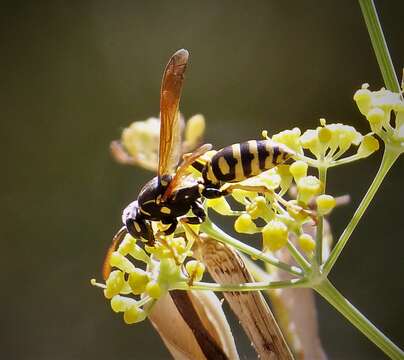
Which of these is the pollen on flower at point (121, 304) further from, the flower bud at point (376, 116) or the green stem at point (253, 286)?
the flower bud at point (376, 116)

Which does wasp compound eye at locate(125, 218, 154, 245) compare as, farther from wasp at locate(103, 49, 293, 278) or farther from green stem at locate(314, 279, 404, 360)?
green stem at locate(314, 279, 404, 360)

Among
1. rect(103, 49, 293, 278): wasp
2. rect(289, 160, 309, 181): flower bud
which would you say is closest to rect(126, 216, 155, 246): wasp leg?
rect(103, 49, 293, 278): wasp

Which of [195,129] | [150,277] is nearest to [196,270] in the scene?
[150,277]

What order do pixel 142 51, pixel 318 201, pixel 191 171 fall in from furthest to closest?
pixel 142 51 < pixel 191 171 < pixel 318 201

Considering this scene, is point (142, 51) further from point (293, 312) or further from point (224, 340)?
point (224, 340)

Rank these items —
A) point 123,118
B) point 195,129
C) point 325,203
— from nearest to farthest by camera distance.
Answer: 1. point 325,203
2. point 195,129
3. point 123,118

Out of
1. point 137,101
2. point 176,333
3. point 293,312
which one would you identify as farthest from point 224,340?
point 137,101

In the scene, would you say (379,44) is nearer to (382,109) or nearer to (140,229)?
(382,109)
